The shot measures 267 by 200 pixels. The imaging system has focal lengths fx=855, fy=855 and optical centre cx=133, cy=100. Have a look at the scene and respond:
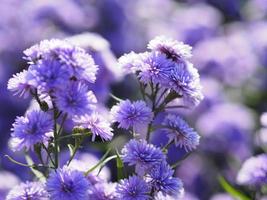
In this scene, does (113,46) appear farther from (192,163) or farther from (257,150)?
(257,150)

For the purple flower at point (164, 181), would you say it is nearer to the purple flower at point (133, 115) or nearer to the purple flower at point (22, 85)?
the purple flower at point (133, 115)

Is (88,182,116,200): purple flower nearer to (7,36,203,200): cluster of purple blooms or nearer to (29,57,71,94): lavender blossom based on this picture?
(7,36,203,200): cluster of purple blooms

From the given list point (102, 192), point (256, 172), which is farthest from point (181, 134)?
point (256, 172)

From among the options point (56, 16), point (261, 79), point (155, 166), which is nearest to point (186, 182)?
point (261, 79)

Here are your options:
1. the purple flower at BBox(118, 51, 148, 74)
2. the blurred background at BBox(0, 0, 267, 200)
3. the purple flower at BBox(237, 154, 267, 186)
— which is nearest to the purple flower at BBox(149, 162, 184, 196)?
the purple flower at BBox(118, 51, 148, 74)

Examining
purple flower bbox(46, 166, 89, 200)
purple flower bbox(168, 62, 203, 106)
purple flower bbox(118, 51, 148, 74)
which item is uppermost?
purple flower bbox(118, 51, 148, 74)

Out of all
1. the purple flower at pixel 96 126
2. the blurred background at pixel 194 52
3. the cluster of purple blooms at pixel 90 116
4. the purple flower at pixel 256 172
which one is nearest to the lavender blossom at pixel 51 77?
the cluster of purple blooms at pixel 90 116
